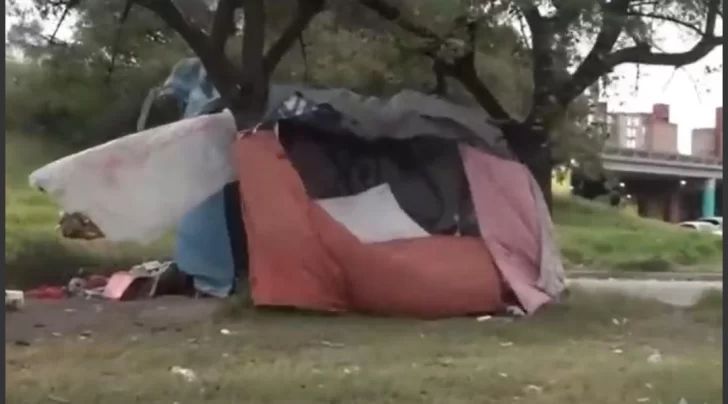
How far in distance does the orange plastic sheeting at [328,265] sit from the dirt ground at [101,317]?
0.38m

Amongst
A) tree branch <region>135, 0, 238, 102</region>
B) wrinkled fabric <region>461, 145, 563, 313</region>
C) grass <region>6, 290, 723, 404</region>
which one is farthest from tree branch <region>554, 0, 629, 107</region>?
tree branch <region>135, 0, 238, 102</region>

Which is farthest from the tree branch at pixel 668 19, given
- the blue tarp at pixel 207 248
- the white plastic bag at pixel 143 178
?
the blue tarp at pixel 207 248

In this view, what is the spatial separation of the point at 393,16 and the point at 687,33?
158 centimetres

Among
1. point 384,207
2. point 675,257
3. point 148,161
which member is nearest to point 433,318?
point 384,207

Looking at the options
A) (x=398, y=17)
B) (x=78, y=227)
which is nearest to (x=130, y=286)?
(x=78, y=227)

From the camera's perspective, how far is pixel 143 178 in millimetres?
5199

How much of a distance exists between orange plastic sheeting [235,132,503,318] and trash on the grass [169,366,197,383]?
5.10 ft

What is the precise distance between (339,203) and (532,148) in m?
1.36

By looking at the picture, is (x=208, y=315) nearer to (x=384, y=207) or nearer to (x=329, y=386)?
(x=384, y=207)

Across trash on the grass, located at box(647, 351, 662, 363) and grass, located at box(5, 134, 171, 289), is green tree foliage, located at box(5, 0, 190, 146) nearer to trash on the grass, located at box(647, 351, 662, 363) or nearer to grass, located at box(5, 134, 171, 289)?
grass, located at box(5, 134, 171, 289)

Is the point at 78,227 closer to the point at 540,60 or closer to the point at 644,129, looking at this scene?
the point at 540,60

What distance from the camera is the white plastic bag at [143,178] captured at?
16.7 ft

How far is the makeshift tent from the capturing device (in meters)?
5.04

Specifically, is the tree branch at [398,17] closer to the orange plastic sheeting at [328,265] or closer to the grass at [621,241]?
the orange plastic sheeting at [328,265]
